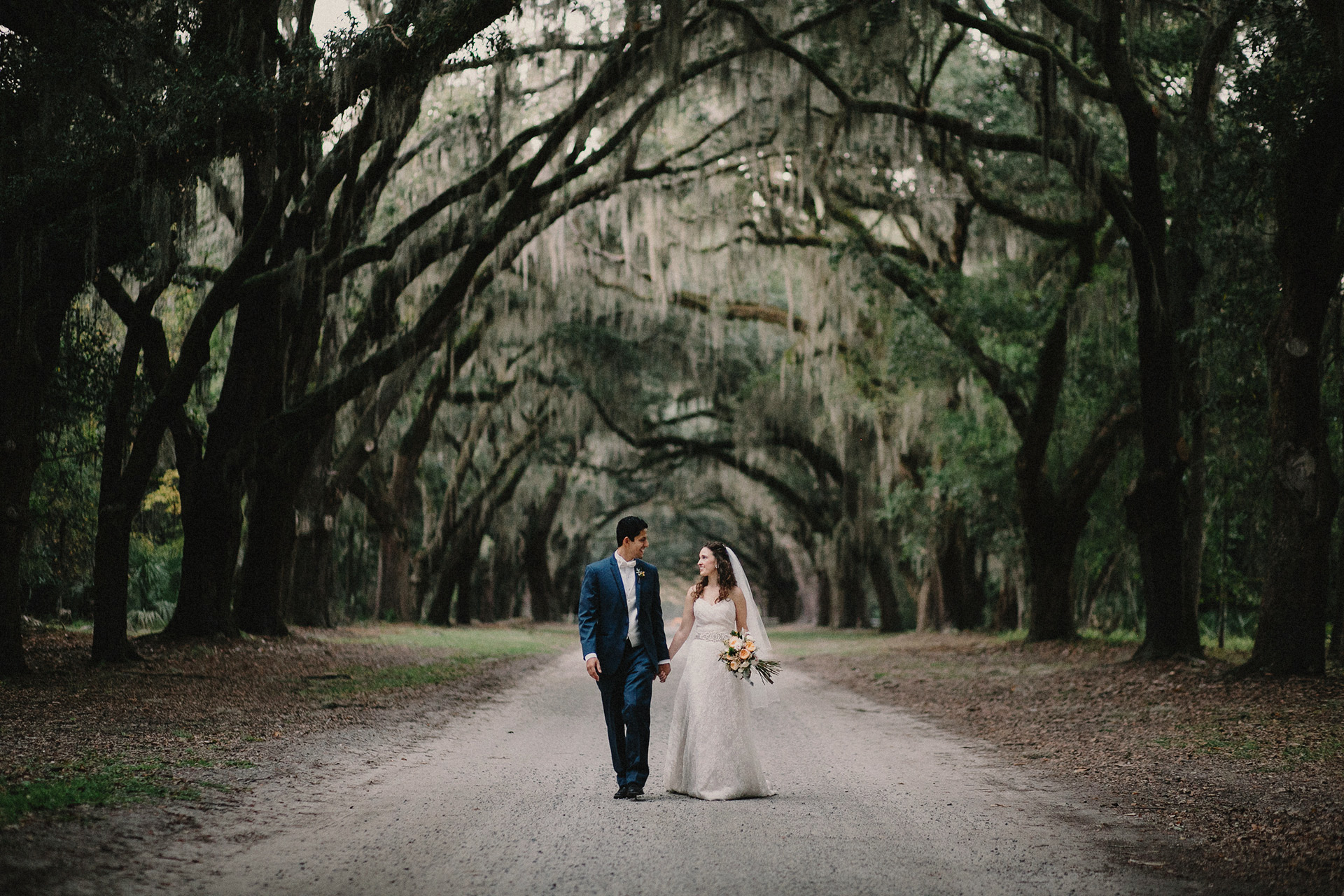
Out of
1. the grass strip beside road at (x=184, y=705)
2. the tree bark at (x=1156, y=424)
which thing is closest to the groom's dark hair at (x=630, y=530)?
the grass strip beside road at (x=184, y=705)

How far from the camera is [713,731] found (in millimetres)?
6094

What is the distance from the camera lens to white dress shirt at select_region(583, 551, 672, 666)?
6.14m

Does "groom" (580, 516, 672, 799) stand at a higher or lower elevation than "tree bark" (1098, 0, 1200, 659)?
lower

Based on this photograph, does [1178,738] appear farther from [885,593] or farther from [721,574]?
[885,593]

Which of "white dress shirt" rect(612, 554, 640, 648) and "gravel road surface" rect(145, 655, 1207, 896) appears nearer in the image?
"gravel road surface" rect(145, 655, 1207, 896)

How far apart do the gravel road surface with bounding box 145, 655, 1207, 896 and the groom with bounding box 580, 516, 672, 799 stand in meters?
0.45

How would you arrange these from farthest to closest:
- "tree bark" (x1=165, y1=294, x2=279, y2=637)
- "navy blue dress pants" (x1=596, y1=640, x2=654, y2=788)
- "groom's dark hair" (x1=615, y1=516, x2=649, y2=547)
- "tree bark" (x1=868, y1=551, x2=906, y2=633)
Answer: "tree bark" (x1=868, y1=551, x2=906, y2=633) < "tree bark" (x1=165, y1=294, x2=279, y2=637) < "groom's dark hair" (x1=615, y1=516, x2=649, y2=547) < "navy blue dress pants" (x1=596, y1=640, x2=654, y2=788)

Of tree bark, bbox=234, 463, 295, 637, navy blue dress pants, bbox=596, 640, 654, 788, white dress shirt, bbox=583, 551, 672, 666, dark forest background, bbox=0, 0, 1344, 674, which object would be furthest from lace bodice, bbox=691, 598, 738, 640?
tree bark, bbox=234, 463, 295, 637

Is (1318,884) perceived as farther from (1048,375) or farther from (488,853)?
(1048,375)

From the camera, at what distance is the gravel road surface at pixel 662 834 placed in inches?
167

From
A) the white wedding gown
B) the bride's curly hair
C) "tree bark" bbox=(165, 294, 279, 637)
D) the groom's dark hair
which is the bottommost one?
the white wedding gown

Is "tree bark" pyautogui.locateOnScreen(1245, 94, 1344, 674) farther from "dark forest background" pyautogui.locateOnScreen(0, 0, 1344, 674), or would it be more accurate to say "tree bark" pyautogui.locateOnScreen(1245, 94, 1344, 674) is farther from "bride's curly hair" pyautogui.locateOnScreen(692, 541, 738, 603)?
"bride's curly hair" pyautogui.locateOnScreen(692, 541, 738, 603)

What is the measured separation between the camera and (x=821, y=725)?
31.6 feet

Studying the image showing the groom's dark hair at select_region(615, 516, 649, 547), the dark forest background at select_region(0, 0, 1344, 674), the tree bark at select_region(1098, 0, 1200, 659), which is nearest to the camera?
the groom's dark hair at select_region(615, 516, 649, 547)
